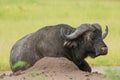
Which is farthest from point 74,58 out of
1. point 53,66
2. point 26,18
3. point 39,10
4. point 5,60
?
point 39,10

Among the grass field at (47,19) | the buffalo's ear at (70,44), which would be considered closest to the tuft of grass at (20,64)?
the buffalo's ear at (70,44)

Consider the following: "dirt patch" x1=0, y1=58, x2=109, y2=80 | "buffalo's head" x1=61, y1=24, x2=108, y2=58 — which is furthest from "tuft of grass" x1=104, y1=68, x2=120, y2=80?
"buffalo's head" x1=61, y1=24, x2=108, y2=58

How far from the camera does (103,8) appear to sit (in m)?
38.3

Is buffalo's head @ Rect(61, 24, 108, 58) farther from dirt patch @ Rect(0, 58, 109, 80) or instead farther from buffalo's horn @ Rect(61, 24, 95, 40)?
dirt patch @ Rect(0, 58, 109, 80)

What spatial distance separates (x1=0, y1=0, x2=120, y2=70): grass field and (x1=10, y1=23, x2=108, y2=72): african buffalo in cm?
605

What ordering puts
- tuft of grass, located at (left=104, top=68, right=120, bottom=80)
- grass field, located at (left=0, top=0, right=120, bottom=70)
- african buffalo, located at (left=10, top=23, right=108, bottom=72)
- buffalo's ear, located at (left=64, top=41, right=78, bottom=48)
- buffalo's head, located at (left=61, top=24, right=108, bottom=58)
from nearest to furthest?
tuft of grass, located at (left=104, top=68, right=120, bottom=80) < buffalo's head, located at (left=61, top=24, right=108, bottom=58) < african buffalo, located at (left=10, top=23, right=108, bottom=72) < buffalo's ear, located at (left=64, top=41, right=78, bottom=48) < grass field, located at (left=0, top=0, right=120, bottom=70)

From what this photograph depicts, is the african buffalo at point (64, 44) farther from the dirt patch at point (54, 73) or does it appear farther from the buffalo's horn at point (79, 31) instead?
the dirt patch at point (54, 73)

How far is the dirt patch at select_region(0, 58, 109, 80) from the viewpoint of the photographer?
10.3 m

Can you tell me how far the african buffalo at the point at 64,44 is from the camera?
1252 centimetres

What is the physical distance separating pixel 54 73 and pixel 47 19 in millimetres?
21607

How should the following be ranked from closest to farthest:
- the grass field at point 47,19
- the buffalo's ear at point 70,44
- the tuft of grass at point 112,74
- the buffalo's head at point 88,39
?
the tuft of grass at point 112,74 < the buffalo's head at point 88,39 < the buffalo's ear at point 70,44 < the grass field at point 47,19

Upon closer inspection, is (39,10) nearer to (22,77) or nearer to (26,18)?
(26,18)

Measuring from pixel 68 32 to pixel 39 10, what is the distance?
2379 centimetres

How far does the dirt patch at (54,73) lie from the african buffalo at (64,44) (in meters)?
1.34
